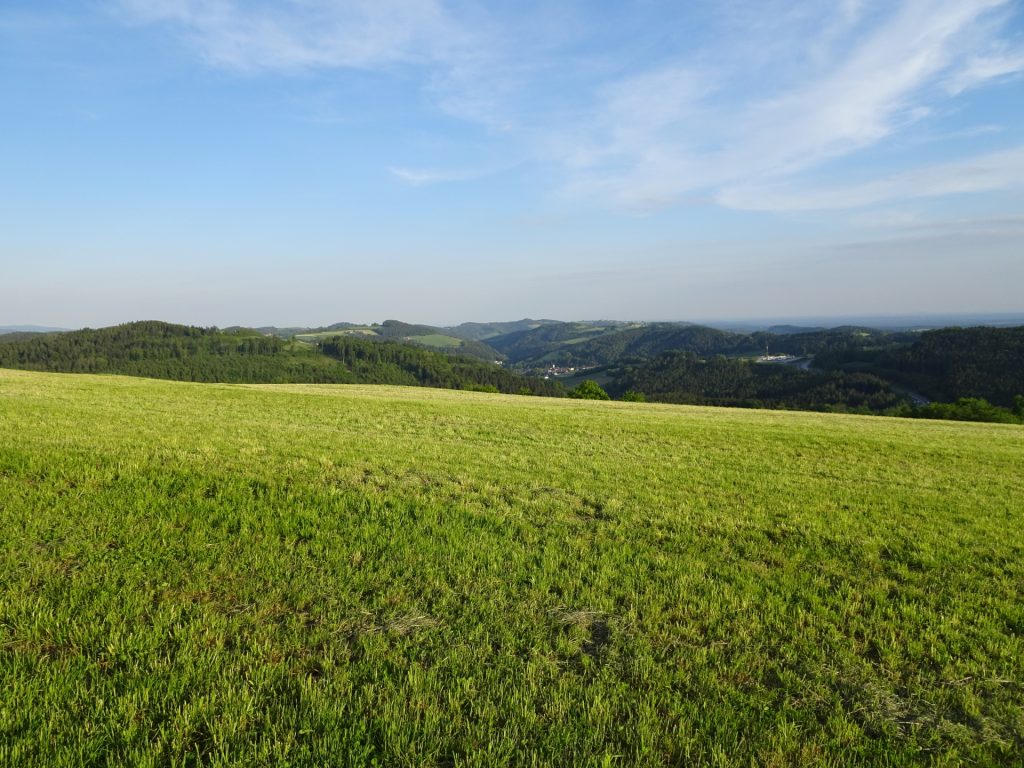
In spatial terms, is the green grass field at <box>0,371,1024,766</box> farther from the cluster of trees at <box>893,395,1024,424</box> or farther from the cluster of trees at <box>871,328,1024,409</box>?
the cluster of trees at <box>871,328,1024,409</box>

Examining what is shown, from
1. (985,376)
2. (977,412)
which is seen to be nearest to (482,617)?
(977,412)

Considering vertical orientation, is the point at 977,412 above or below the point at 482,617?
below

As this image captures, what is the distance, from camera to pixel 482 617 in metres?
5.73

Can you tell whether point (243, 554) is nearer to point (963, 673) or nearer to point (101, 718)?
point (101, 718)

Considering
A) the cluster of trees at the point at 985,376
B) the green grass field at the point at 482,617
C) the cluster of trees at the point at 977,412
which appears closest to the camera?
the green grass field at the point at 482,617

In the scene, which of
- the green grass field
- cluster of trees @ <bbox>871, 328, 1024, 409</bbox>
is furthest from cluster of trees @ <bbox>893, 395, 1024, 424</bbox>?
cluster of trees @ <bbox>871, 328, 1024, 409</bbox>

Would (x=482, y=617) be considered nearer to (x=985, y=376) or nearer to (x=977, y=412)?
(x=977, y=412)

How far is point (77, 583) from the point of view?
5.79 meters

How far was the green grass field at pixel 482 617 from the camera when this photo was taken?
3979 mm

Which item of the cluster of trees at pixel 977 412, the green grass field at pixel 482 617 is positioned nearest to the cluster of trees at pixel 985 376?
the cluster of trees at pixel 977 412

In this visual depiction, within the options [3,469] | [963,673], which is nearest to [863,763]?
[963,673]

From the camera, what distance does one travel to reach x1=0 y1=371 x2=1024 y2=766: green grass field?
3979 millimetres

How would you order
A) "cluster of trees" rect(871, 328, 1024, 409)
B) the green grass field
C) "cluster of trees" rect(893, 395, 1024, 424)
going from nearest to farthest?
the green grass field, "cluster of trees" rect(893, 395, 1024, 424), "cluster of trees" rect(871, 328, 1024, 409)

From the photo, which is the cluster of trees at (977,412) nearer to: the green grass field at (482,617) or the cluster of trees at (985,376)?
the green grass field at (482,617)
